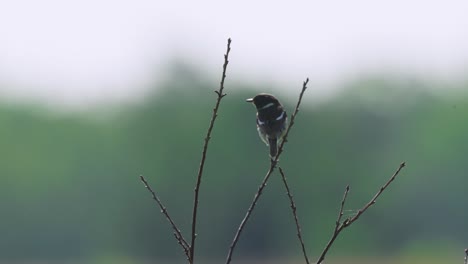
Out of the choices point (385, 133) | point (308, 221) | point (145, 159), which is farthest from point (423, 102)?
point (145, 159)

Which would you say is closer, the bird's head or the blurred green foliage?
the bird's head

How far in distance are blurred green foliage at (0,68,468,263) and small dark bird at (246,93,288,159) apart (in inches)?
2194

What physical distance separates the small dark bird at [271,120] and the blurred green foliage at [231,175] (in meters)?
55.7

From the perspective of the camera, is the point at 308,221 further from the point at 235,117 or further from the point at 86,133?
the point at 86,133

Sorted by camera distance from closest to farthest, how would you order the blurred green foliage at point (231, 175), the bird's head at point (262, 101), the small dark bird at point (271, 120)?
the small dark bird at point (271, 120) → the bird's head at point (262, 101) → the blurred green foliage at point (231, 175)

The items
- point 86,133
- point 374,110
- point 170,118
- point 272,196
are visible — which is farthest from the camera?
point 86,133

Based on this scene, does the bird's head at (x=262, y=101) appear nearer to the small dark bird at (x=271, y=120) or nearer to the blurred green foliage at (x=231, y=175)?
the small dark bird at (x=271, y=120)

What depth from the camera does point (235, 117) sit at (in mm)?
73062

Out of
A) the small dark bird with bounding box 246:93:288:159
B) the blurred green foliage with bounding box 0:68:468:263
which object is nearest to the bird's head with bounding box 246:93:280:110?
the small dark bird with bounding box 246:93:288:159

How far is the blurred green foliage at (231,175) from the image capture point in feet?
235

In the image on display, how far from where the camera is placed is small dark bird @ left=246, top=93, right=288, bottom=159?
33.4 feet

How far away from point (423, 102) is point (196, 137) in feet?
90.6

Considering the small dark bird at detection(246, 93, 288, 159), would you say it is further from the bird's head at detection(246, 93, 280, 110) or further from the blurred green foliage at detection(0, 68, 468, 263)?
the blurred green foliage at detection(0, 68, 468, 263)

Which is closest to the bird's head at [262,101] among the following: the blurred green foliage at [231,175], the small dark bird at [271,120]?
the small dark bird at [271,120]
